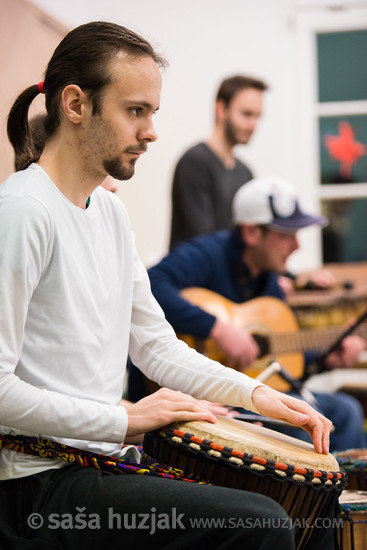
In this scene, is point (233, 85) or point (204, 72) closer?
point (233, 85)

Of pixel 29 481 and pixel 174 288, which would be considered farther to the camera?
pixel 174 288

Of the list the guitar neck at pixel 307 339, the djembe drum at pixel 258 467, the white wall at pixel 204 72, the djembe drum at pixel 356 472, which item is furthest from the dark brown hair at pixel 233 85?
the djembe drum at pixel 258 467

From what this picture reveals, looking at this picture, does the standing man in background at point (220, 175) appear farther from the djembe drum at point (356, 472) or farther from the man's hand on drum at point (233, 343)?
the djembe drum at point (356, 472)

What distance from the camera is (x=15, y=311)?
49.0 inches

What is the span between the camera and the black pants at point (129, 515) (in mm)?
1188

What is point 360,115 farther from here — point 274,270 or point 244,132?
point 274,270

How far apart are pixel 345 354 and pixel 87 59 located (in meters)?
2.12

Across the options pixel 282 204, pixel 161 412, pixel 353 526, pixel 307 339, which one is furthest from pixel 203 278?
pixel 161 412

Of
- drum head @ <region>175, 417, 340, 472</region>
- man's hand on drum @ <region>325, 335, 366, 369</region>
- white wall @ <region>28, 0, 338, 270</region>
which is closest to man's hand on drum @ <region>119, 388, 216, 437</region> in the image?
drum head @ <region>175, 417, 340, 472</region>

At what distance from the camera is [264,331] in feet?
9.91

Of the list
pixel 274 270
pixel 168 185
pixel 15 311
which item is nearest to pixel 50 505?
pixel 15 311

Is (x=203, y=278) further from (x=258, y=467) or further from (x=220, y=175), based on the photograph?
(x=258, y=467)

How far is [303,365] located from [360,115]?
2208mm

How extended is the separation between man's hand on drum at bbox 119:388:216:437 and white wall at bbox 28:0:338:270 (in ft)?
11.1
